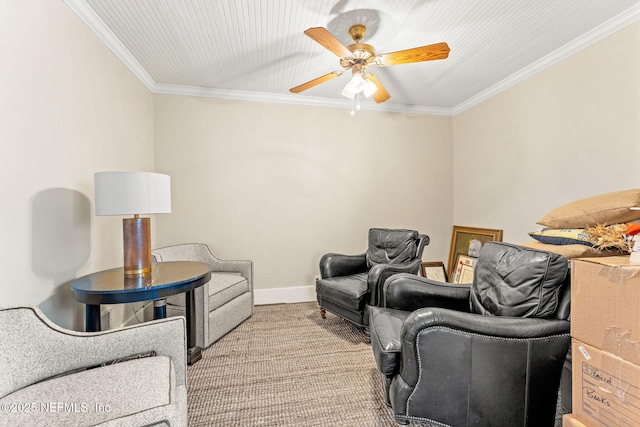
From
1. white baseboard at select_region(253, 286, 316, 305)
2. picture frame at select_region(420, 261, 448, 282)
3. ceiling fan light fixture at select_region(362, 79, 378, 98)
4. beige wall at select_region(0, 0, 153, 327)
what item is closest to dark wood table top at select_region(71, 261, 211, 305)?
beige wall at select_region(0, 0, 153, 327)

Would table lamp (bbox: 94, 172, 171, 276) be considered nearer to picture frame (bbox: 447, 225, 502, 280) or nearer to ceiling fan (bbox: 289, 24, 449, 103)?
ceiling fan (bbox: 289, 24, 449, 103)

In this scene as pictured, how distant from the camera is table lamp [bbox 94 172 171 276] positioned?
5.57 ft

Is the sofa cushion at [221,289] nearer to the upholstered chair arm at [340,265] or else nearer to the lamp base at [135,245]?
the lamp base at [135,245]

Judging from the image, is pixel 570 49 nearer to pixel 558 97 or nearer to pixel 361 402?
pixel 558 97

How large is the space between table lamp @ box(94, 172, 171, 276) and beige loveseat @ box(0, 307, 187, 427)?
0.68 meters

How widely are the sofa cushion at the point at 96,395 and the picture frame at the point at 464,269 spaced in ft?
11.0

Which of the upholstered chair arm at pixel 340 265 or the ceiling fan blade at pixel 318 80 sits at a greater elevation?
the ceiling fan blade at pixel 318 80

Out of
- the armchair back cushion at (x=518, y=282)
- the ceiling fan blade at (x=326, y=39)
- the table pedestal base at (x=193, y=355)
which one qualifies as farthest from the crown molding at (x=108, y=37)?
the armchair back cushion at (x=518, y=282)

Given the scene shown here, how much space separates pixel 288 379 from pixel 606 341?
1.68m

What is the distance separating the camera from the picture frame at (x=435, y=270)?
12.6 ft

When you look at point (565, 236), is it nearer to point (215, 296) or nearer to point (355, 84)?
point (355, 84)

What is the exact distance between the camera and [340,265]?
3.03 m

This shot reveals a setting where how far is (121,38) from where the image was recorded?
2350 millimetres

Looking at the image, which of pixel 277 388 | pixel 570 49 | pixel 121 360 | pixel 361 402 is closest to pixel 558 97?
pixel 570 49
